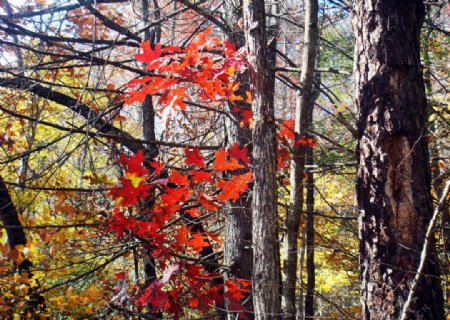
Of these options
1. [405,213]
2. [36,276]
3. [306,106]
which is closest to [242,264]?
[306,106]

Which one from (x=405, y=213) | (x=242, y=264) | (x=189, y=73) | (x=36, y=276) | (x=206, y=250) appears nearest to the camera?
(x=405, y=213)

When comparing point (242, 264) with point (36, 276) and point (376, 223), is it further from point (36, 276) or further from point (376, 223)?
point (36, 276)

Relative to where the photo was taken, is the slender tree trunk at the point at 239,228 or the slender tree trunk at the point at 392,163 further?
the slender tree trunk at the point at 239,228

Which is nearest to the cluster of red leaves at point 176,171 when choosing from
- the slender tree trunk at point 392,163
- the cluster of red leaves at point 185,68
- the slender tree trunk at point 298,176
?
the cluster of red leaves at point 185,68

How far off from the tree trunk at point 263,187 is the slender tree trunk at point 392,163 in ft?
1.77

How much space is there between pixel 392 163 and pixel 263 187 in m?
0.77

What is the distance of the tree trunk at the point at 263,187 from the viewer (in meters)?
2.67

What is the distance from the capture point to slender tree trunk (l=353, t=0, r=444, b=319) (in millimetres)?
2248

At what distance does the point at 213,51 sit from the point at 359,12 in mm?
1294

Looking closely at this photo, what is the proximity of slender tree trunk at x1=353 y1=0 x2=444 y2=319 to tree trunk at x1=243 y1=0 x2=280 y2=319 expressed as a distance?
0.54m

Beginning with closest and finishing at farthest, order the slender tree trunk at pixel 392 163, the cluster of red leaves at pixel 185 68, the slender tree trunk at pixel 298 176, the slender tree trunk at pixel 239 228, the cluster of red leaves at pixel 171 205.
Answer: the slender tree trunk at pixel 392 163 → the cluster of red leaves at pixel 185 68 → the cluster of red leaves at pixel 171 205 → the slender tree trunk at pixel 298 176 → the slender tree trunk at pixel 239 228

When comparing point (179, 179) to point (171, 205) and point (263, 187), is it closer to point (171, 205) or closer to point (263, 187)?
point (171, 205)

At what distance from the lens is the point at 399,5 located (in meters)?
2.41

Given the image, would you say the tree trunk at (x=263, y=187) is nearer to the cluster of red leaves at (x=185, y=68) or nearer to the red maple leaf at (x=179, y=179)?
the cluster of red leaves at (x=185, y=68)
